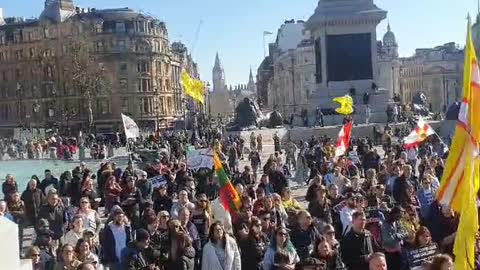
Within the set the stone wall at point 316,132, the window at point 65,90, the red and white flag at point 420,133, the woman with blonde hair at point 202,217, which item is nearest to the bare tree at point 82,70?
the window at point 65,90

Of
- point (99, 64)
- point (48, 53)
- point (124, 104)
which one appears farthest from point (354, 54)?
point (124, 104)

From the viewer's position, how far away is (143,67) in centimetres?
9731

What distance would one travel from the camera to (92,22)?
92.9 meters

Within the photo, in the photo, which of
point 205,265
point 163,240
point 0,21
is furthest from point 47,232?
point 0,21

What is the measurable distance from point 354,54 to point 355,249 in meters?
43.7

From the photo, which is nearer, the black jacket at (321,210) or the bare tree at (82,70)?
the black jacket at (321,210)

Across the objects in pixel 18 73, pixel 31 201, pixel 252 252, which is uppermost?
pixel 18 73

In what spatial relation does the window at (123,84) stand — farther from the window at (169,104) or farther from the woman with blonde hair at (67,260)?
the woman with blonde hair at (67,260)

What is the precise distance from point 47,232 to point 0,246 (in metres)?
5.51

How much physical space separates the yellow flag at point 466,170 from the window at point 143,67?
89.8 metres

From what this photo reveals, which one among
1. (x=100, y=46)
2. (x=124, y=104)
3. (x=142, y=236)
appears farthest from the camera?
(x=124, y=104)

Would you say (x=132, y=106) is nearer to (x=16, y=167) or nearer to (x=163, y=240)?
(x=16, y=167)

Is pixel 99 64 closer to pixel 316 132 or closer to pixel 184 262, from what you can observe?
pixel 316 132

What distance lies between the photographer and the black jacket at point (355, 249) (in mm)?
9297
